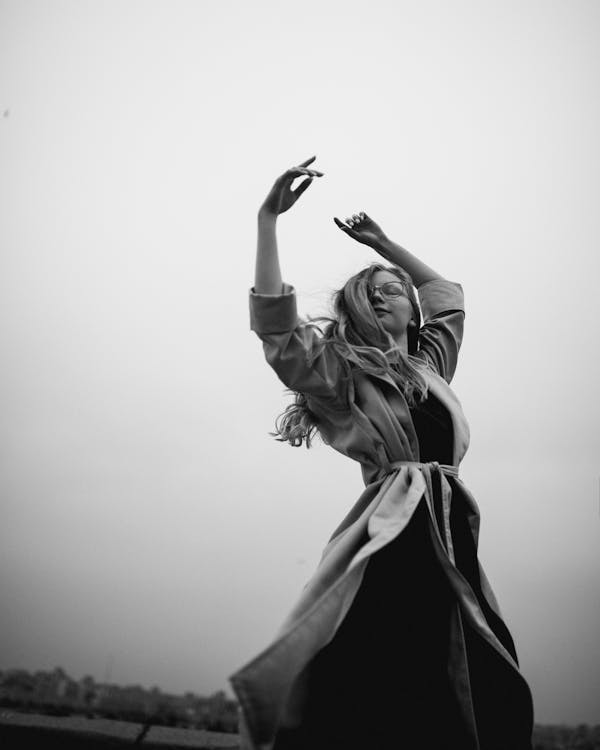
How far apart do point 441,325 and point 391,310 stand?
0.29m

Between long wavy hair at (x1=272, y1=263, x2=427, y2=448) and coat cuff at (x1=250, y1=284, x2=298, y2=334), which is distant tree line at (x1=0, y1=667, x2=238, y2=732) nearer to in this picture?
long wavy hair at (x1=272, y1=263, x2=427, y2=448)

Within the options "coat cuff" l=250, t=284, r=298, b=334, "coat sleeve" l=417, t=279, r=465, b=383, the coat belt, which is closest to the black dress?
the coat belt

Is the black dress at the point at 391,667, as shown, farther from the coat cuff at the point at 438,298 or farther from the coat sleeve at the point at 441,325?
the coat cuff at the point at 438,298

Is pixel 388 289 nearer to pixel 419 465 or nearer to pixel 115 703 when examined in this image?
pixel 419 465

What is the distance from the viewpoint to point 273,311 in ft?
5.04

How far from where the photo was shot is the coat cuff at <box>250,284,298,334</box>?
153 cm

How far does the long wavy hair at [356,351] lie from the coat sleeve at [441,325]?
0.17m

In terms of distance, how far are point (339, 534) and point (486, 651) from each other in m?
0.50

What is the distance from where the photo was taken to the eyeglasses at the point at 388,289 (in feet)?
6.73

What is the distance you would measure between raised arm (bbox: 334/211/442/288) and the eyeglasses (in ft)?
0.75

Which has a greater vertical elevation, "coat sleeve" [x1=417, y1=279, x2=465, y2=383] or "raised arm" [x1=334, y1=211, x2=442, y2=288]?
"raised arm" [x1=334, y1=211, x2=442, y2=288]

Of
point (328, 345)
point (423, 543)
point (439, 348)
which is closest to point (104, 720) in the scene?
point (423, 543)

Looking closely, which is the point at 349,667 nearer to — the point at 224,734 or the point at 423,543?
the point at 423,543

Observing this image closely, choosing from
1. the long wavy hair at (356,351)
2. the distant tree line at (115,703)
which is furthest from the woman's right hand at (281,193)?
the distant tree line at (115,703)
